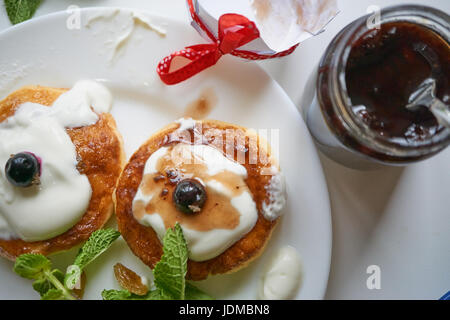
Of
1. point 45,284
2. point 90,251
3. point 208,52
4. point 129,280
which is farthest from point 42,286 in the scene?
point 208,52

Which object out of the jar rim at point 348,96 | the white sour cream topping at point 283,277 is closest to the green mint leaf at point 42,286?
the white sour cream topping at point 283,277

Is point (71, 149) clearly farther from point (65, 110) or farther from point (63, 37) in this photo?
point (63, 37)

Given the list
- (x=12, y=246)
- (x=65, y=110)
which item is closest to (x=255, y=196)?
(x=65, y=110)

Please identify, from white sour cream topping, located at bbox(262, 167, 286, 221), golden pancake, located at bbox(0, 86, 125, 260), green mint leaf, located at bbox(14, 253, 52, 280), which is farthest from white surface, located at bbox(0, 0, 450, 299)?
A: green mint leaf, located at bbox(14, 253, 52, 280)

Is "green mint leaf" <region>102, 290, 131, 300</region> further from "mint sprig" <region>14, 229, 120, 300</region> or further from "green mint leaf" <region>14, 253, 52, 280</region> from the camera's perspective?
"green mint leaf" <region>14, 253, 52, 280</region>

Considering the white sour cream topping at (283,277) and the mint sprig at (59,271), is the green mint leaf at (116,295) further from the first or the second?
the white sour cream topping at (283,277)
